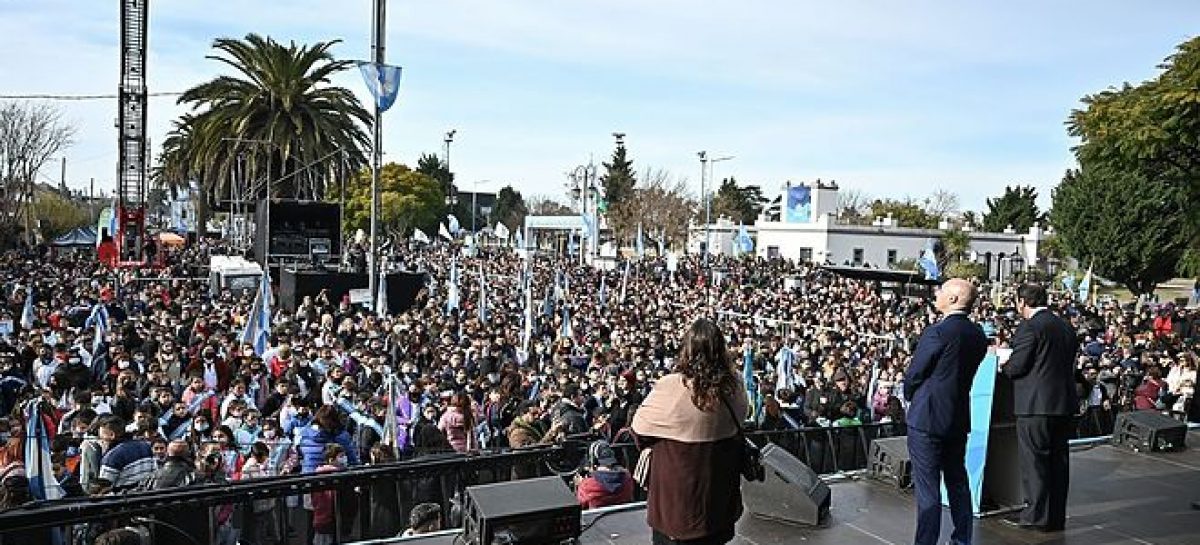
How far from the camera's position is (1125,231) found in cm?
4956

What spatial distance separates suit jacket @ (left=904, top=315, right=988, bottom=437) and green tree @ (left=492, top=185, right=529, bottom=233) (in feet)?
332

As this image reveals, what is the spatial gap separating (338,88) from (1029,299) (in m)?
Answer: 34.3

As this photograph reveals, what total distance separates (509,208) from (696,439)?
373 feet

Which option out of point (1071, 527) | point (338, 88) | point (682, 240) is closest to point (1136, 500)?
point (1071, 527)

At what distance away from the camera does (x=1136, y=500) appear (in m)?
6.97

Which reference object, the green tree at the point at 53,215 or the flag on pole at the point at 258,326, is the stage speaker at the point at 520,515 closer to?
the flag on pole at the point at 258,326

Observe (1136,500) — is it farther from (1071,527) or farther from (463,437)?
(463,437)

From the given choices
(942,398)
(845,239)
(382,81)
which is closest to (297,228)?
(382,81)

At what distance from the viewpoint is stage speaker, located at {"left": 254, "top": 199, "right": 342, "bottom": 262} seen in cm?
3097

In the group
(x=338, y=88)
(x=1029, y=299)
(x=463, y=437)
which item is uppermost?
(x=338, y=88)

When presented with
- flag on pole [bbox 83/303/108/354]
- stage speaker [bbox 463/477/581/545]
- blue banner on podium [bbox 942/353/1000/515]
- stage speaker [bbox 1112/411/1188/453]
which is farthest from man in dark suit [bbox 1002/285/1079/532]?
flag on pole [bbox 83/303/108/354]

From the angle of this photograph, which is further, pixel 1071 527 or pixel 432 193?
pixel 432 193

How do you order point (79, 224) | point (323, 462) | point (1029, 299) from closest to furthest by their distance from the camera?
1. point (1029, 299)
2. point (323, 462)
3. point (79, 224)

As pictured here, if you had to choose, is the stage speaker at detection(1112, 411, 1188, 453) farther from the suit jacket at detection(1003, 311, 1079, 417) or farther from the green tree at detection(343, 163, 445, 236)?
the green tree at detection(343, 163, 445, 236)
